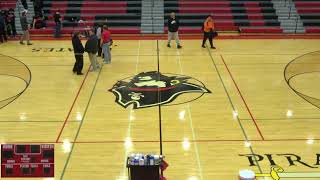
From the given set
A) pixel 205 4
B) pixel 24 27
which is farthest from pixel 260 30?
pixel 24 27

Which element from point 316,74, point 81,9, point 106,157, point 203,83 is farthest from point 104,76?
point 81,9

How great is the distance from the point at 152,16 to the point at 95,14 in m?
2.99

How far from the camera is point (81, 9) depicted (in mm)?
23141

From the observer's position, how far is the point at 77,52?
587 inches

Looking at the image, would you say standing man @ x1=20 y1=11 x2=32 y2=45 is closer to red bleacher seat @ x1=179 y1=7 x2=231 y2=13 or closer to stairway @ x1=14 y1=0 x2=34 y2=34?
stairway @ x1=14 y1=0 x2=34 y2=34

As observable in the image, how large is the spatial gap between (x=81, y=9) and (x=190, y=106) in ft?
41.6

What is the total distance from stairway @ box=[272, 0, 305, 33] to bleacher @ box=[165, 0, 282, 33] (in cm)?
27

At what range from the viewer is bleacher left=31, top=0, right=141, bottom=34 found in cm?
2178

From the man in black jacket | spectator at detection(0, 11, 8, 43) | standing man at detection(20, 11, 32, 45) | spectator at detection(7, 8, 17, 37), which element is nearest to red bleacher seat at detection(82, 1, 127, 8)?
spectator at detection(7, 8, 17, 37)

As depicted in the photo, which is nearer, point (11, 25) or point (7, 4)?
point (11, 25)

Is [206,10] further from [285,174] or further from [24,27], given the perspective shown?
[285,174]

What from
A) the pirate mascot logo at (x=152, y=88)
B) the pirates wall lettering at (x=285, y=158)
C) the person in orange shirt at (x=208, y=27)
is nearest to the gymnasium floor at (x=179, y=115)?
the pirates wall lettering at (x=285, y=158)

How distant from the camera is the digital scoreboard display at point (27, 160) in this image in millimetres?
7637

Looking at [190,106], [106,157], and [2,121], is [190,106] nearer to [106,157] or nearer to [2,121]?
[106,157]
